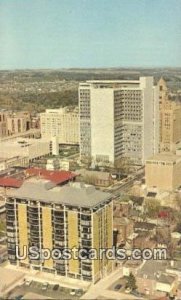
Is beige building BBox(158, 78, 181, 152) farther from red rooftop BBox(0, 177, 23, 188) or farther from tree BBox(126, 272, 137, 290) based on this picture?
tree BBox(126, 272, 137, 290)

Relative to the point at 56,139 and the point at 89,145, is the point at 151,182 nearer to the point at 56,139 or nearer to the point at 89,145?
the point at 89,145

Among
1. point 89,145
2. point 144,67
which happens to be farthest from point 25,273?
point 89,145

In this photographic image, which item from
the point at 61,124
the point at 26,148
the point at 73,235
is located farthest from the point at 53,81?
the point at 73,235

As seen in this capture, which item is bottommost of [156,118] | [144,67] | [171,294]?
[171,294]

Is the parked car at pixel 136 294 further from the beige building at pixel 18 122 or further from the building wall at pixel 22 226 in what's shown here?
the beige building at pixel 18 122

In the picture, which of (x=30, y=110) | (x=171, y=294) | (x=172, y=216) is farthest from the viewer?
(x=30, y=110)

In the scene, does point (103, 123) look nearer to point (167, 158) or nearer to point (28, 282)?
point (167, 158)

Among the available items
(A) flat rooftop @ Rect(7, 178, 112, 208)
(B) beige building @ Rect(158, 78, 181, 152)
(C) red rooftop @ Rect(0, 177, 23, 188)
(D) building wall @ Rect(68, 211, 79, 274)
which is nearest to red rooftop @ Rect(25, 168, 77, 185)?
(C) red rooftop @ Rect(0, 177, 23, 188)
